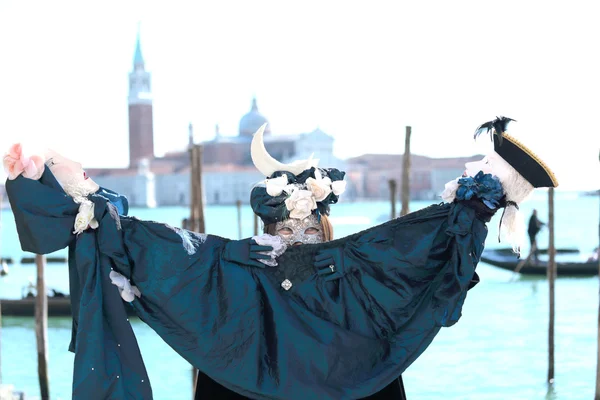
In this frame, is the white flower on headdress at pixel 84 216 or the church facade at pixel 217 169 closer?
the white flower on headdress at pixel 84 216

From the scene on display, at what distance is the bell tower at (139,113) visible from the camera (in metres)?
61.6

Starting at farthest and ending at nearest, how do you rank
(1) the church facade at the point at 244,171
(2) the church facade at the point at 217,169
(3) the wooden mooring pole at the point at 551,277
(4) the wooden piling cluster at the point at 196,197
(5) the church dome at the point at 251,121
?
(5) the church dome at the point at 251,121 → (2) the church facade at the point at 217,169 → (1) the church facade at the point at 244,171 → (4) the wooden piling cluster at the point at 196,197 → (3) the wooden mooring pole at the point at 551,277

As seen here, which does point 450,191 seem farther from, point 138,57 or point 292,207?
point 138,57

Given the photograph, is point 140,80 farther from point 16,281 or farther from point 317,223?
point 317,223

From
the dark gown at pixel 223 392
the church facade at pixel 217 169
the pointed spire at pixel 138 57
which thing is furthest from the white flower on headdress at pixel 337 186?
the pointed spire at pixel 138 57

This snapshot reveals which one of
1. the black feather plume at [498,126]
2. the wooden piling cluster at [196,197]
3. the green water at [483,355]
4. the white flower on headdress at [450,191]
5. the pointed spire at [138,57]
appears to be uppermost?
the pointed spire at [138,57]

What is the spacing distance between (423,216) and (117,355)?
61 centimetres

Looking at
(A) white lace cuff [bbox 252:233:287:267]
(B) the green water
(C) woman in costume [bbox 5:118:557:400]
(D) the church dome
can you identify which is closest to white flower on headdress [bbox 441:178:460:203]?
(C) woman in costume [bbox 5:118:557:400]

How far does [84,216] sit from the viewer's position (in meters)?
1.50

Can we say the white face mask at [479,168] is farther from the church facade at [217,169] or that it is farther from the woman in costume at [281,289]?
the church facade at [217,169]

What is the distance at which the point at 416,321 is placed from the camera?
158 centimetres

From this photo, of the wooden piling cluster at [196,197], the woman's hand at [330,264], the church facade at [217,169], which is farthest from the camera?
the church facade at [217,169]

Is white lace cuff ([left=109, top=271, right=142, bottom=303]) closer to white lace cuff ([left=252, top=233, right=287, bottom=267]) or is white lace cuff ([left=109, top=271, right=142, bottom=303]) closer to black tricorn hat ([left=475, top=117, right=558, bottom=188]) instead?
white lace cuff ([left=252, top=233, right=287, bottom=267])

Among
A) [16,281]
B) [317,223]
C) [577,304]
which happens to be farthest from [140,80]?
[317,223]
